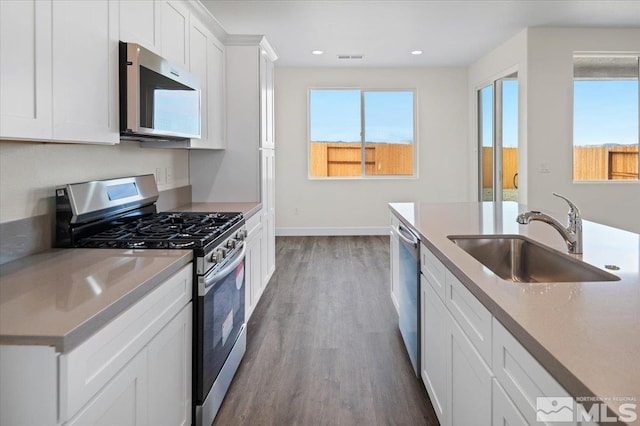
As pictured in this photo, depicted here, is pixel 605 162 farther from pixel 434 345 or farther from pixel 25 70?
pixel 25 70

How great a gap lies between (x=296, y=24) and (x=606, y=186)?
13.6ft

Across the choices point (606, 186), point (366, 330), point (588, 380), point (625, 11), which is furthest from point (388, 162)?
point (588, 380)

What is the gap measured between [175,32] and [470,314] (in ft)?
7.42

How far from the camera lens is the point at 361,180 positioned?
7.35 metres

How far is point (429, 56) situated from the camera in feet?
21.0

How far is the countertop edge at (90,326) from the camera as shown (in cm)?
97

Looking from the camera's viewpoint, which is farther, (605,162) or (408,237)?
(605,162)

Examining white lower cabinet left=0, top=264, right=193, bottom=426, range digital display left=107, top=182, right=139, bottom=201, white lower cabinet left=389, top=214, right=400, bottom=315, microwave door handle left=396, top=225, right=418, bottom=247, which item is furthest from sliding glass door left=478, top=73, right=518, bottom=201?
white lower cabinet left=0, top=264, right=193, bottom=426

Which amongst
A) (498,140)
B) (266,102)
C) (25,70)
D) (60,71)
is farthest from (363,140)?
(25,70)

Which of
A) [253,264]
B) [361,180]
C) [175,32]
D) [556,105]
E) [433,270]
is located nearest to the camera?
[433,270]

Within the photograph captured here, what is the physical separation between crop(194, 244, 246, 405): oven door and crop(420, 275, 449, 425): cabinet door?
98 centimetres

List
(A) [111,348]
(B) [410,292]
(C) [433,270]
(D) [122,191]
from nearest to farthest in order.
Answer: (A) [111,348] < (C) [433,270] < (D) [122,191] < (B) [410,292]

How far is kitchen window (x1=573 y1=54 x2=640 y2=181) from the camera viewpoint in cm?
535

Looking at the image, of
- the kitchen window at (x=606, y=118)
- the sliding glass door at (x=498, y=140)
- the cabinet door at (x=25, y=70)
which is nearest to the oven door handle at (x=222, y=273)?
the cabinet door at (x=25, y=70)
